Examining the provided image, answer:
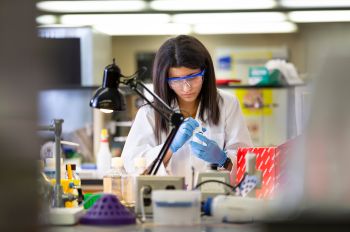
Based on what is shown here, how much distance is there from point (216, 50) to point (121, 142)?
3538mm

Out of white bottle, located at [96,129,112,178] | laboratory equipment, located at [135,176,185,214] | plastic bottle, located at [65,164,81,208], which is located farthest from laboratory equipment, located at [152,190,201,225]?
white bottle, located at [96,129,112,178]

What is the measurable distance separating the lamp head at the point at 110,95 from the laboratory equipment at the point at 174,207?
1.55 feet

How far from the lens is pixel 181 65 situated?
309 centimetres

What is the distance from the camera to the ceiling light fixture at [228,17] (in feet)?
23.3

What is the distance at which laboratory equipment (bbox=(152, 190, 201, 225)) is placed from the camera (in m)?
1.86

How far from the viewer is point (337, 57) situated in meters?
1.11

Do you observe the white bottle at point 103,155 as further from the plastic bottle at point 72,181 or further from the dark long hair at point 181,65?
the plastic bottle at point 72,181

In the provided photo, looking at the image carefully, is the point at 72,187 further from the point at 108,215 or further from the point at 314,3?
the point at 314,3

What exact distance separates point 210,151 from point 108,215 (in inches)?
46.0

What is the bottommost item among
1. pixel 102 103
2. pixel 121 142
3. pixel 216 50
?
pixel 121 142

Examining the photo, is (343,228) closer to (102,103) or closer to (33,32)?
(33,32)

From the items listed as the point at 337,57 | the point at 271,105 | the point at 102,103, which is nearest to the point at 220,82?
the point at 271,105

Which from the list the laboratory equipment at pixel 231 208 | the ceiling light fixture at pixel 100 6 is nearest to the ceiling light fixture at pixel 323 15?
the ceiling light fixture at pixel 100 6

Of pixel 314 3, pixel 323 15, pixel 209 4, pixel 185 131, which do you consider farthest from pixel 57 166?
pixel 323 15
